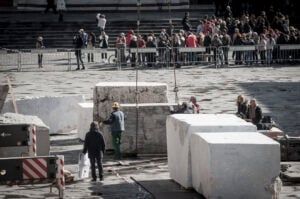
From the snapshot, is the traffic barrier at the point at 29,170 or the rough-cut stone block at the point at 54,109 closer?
the traffic barrier at the point at 29,170

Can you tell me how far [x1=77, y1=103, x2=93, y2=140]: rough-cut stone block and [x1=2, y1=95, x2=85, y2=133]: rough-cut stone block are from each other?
101cm

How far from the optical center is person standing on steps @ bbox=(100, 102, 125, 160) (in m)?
26.2

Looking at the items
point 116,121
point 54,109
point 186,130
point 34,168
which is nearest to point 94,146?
point 186,130

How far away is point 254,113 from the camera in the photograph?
92.3ft

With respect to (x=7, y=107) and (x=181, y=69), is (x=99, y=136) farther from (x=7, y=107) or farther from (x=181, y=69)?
(x=181, y=69)

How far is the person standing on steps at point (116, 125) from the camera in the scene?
26250mm

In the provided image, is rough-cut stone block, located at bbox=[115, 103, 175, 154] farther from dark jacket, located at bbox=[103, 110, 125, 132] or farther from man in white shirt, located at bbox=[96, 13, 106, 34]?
man in white shirt, located at bbox=[96, 13, 106, 34]

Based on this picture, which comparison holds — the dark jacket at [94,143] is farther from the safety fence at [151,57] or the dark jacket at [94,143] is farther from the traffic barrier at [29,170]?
the safety fence at [151,57]

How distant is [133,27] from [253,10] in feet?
22.1

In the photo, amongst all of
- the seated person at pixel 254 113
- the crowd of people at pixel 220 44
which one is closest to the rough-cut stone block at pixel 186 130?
the seated person at pixel 254 113

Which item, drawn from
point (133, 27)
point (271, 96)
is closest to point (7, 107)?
point (271, 96)

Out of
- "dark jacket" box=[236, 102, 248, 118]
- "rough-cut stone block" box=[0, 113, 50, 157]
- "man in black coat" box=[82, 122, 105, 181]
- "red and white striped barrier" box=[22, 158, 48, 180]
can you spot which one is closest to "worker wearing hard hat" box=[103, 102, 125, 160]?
"rough-cut stone block" box=[0, 113, 50, 157]

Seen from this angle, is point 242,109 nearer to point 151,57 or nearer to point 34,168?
point 34,168

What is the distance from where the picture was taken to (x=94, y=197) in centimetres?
2195
